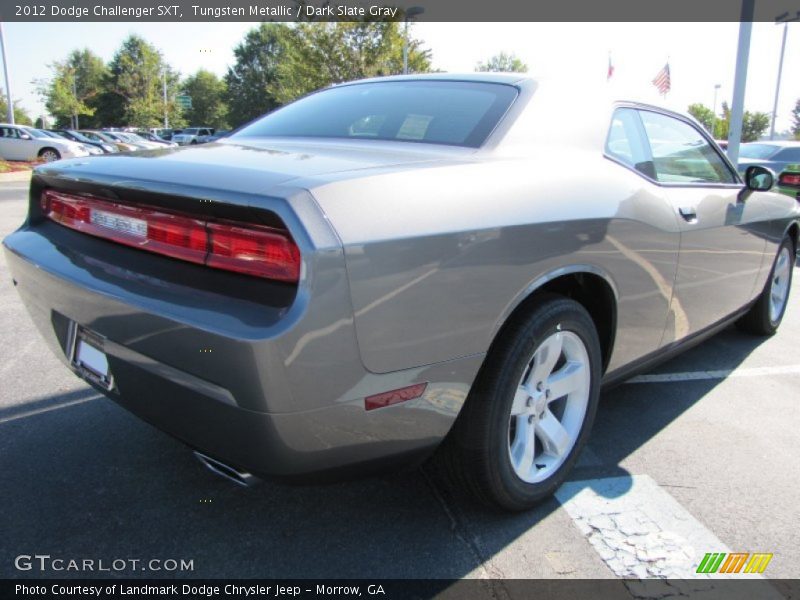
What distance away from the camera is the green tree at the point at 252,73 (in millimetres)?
72188

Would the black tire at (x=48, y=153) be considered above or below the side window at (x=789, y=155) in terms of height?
below

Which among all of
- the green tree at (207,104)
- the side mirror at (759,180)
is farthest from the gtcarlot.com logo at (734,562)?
the green tree at (207,104)

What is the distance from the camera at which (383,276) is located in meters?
1.54

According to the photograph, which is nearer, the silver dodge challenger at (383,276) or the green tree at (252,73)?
the silver dodge challenger at (383,276)

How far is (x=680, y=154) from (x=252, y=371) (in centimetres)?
255

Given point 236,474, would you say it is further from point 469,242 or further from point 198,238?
point 469,242

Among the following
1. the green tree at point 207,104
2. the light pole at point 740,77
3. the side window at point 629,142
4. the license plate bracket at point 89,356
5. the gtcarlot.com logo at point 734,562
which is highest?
the green tree at point 207,104

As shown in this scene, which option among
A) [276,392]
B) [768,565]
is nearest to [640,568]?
[768,565]

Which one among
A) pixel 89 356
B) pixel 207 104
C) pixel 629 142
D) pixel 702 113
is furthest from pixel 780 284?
pixel 207 104

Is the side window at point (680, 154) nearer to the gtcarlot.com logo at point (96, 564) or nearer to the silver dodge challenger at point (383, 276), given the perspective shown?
the silver dodge challenger at point (383, 276)

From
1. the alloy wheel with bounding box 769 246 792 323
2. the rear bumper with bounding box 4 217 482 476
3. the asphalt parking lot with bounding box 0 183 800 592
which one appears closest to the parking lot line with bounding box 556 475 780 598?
the asphalt parking lot with bounding box 0 183 800 592

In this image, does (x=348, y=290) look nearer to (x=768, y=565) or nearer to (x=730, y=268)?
(x=768, y=565)

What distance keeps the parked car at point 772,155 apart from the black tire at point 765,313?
639 cm

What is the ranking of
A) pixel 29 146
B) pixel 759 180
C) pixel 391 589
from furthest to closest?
1. pixel 29 146
2. pixel 759 180
3. pixel 391 589
